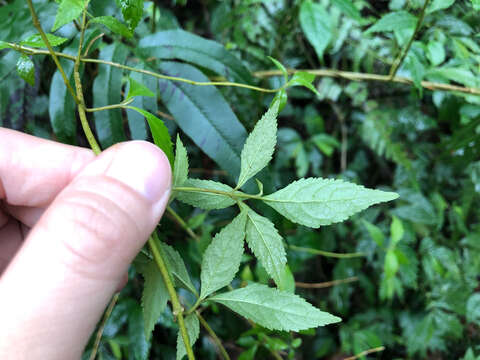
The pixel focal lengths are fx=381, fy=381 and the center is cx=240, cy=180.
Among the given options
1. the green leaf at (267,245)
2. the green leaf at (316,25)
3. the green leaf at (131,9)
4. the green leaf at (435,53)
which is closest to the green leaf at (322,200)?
the green leaf at (267,245)

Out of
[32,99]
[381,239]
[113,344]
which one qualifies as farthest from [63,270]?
[381,239]

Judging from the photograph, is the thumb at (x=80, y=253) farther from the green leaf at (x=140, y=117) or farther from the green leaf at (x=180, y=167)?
the green leaf at (x=140, y=117)

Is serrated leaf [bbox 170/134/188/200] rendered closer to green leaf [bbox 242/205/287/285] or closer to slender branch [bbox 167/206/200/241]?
green leaf [bbox 242/205/287/285]

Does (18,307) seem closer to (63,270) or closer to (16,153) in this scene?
(63,270)

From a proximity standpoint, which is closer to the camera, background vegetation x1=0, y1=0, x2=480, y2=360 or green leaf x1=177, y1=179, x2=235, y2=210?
green leaf x1=177, y1=179, x2=235, y2=210

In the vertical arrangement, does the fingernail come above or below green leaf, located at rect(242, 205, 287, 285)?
above

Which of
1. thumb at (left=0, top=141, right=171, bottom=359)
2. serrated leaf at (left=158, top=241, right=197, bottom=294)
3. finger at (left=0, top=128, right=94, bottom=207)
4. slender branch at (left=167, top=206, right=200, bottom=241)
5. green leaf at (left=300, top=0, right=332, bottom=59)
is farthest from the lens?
green leaf at (left=300, top=0, right=332, bottom=59)

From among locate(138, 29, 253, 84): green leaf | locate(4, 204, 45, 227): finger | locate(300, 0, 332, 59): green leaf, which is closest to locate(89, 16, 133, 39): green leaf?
locate(138, 29, 253, 84): green leaf
